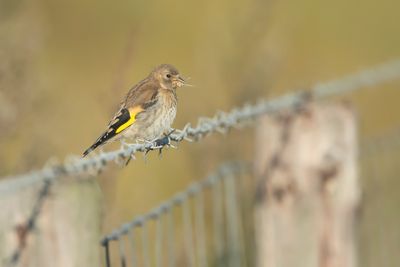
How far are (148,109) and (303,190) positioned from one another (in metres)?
1.01

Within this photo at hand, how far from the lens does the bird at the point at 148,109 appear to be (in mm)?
4910

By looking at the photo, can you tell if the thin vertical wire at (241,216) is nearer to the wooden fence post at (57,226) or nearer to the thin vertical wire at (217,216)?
the thin vertical wire at (217,216)

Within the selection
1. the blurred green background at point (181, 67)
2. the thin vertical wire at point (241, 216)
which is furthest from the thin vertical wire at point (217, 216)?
the blurred green background at point (181, 67)

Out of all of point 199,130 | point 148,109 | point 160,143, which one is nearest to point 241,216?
point 148,109

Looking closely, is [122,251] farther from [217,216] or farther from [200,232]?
[217,216]

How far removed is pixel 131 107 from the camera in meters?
5.05

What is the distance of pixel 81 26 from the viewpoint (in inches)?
519

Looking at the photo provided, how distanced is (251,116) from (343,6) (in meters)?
9.77

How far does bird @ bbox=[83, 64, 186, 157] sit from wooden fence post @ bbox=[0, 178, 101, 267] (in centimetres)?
195

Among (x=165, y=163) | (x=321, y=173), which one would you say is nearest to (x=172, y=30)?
(x=165, y=163)

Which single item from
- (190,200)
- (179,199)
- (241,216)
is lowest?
(179,199)

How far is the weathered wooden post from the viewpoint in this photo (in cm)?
438

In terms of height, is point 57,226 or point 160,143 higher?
point 160,143

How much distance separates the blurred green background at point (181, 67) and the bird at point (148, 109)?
154 millimetres
